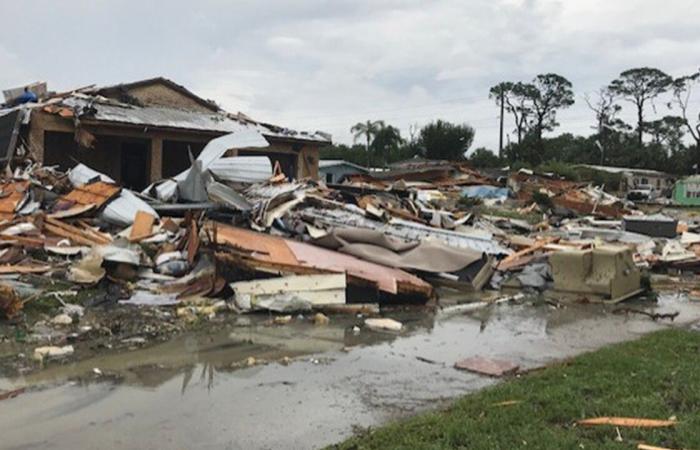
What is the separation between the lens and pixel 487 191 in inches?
1412

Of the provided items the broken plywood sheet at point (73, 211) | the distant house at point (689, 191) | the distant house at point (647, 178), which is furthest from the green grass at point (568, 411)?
the distant house at point (647, 178)

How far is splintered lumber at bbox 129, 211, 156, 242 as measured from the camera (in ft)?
42.0

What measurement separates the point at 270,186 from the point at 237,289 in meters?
7.13

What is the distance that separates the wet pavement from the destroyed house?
42.4ft

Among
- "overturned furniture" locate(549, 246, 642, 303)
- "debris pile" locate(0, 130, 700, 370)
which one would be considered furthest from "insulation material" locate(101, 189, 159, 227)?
"overturned furniture" locate(549, 246, 642, 303)

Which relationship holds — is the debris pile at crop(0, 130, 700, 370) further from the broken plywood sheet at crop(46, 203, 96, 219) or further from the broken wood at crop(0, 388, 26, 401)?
the broken wood at crop(0, 388, 26, 401)

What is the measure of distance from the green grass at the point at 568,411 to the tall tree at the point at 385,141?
5739 centimetres

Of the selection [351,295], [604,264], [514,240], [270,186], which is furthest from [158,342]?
[514,240]

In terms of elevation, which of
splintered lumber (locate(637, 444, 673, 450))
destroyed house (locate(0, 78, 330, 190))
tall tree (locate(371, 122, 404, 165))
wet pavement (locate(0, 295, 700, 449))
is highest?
tall tree (locate(371, 122, 404, 165))

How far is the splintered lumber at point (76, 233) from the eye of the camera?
41.4 ft

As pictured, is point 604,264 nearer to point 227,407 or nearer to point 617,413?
point 617,413

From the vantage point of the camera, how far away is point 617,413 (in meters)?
5.09

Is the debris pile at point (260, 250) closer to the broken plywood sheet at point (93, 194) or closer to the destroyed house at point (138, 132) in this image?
the broken plywood sheet at point (93, 194)

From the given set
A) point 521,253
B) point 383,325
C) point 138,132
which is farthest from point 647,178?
point 383,325
